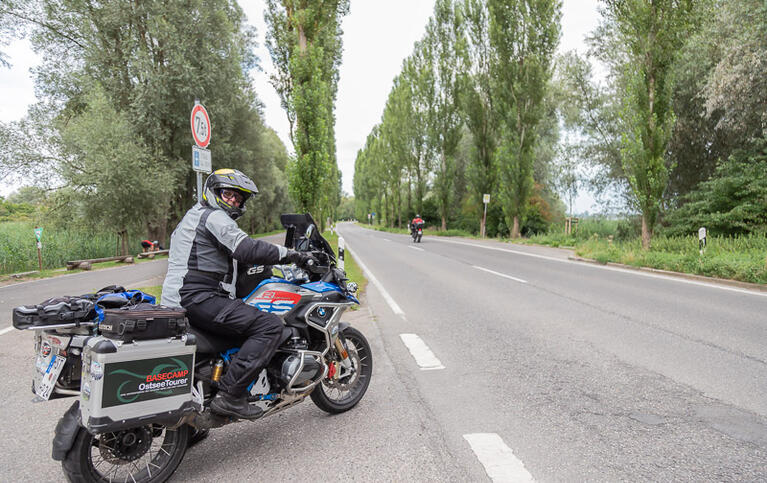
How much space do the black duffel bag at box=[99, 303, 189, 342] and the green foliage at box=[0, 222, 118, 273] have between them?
17.5 metres

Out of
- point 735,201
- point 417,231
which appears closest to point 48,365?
point 735,201

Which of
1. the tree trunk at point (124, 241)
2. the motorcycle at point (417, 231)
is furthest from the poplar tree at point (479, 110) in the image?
the tree trunk at point (124, 241)

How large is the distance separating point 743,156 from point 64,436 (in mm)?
20518

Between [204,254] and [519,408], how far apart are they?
281 centimetres

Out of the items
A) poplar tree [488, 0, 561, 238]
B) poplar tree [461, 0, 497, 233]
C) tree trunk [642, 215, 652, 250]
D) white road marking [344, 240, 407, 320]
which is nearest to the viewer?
white road marking [344, 240, 407, 320]

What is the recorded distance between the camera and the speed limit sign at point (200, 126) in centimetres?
641

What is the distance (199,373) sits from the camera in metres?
2.88

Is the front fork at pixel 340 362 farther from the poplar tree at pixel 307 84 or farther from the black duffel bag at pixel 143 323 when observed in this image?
the poplar tree at pixel 307 84

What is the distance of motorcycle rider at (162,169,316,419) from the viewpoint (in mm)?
2877

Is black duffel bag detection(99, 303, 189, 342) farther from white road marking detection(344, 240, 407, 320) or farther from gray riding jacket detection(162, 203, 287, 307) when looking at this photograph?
white road marking detection(344, 240, 407, 320)

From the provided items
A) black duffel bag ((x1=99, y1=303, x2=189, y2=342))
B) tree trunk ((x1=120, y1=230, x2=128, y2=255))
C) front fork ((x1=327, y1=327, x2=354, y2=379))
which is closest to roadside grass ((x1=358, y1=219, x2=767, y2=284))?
front fork ((x1=327, y1=327, x2=354, y2=379))

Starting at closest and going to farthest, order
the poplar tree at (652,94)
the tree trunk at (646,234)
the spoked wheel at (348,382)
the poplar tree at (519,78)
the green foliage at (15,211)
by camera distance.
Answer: the spoked wheel at (348,382) → the poplar tree at (652,94) → the tree trunk at (646,234) → the green foliage at (15,211) → the poplar tree at (519,78)

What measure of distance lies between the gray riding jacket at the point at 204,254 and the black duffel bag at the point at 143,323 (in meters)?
0.32

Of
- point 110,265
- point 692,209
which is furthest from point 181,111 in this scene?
point 692,209
